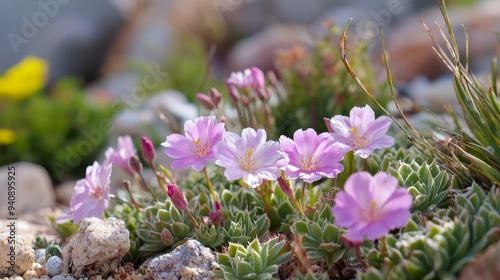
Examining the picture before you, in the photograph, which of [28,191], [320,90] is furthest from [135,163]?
[28,191]

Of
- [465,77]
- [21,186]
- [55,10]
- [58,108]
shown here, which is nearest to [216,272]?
[465,77]

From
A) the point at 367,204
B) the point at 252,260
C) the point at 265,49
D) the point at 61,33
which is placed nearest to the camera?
the point at 367,204

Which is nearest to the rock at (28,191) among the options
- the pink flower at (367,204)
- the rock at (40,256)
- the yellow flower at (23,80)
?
the yellow flower at (23,80)

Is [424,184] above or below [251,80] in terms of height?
below

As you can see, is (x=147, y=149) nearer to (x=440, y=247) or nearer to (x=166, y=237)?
(x=166, y=237)

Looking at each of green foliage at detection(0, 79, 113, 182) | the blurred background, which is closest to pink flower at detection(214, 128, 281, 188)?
the blurred background
